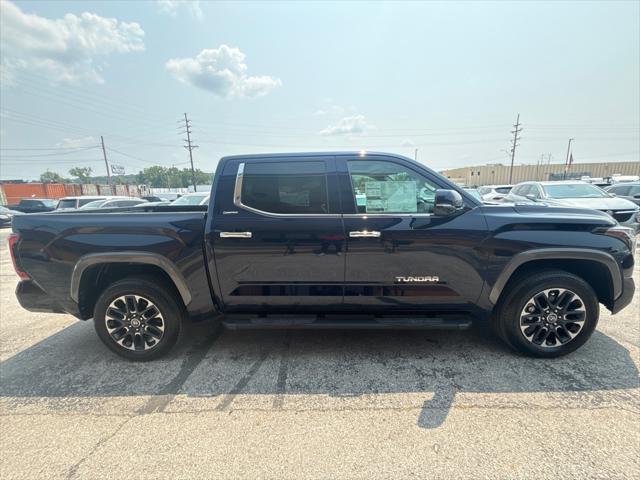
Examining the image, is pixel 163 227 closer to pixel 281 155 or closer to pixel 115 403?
pixel 281 155

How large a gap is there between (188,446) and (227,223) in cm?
172

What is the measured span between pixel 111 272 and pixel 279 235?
1.83 m

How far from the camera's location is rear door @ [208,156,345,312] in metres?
2.73

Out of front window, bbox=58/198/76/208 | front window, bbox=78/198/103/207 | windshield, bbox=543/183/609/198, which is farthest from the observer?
front window, bbox=58/198/76/208

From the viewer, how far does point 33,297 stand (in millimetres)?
2932

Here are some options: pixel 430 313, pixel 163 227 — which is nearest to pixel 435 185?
pixel 430 313

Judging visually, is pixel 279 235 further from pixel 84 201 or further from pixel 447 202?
pixel 84 201

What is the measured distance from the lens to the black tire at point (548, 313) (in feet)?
9.09

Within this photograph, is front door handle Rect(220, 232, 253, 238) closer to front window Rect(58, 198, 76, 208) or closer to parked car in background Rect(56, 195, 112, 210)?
parked car in background Rect(56, 195, 112, 210)

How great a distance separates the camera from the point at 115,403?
2406 mm

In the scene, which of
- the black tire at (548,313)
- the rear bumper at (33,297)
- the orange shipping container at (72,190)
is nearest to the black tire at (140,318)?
the rear bumper at (33,297)

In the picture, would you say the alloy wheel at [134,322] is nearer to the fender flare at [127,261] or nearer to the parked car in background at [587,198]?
the fender flare at [127,261]

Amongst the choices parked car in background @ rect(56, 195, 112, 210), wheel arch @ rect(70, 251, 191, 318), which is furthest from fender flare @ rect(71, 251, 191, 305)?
parked car in background @ rect(56, 195, 112, 210)

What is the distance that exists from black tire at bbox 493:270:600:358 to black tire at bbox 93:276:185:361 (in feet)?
10.6
